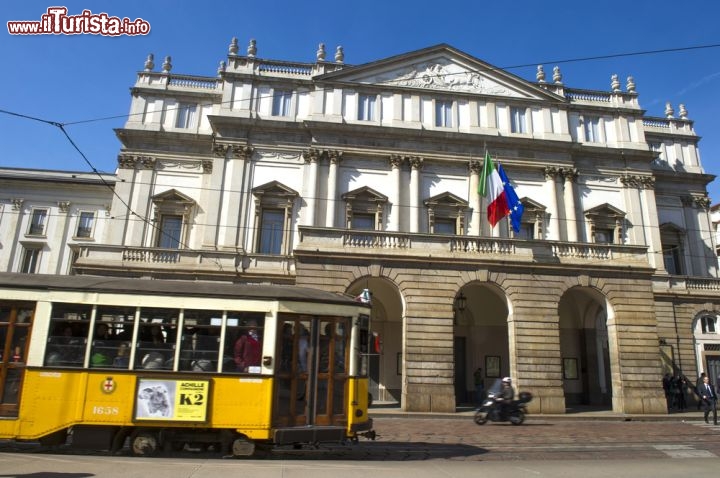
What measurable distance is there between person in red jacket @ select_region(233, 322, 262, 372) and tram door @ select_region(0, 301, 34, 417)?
3.99 m

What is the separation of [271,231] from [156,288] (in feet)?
58.0

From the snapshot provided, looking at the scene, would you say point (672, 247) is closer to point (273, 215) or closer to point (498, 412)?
point (498, 412)

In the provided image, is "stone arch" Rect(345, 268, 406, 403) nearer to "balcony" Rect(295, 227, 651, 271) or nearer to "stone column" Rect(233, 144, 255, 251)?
"balcony" Rect(295, 227, 651, 271)

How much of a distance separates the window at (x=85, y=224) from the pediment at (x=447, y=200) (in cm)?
2324

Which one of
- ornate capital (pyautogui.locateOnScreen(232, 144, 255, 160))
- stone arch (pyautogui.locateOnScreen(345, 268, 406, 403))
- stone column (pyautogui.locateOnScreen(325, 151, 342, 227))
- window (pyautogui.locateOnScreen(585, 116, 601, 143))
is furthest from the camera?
window (pyautogui.locateOnScreen(585, 116, 601, 143))

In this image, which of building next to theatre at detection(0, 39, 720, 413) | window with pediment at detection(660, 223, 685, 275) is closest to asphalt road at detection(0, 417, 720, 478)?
building next to theatre at detection(0, 39, 720, 413)

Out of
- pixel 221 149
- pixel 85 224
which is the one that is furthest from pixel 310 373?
pixel 85 224

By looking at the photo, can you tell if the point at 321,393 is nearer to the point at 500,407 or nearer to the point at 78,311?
the point at 78,311

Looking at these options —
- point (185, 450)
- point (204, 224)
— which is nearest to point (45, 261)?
point (204, 224)

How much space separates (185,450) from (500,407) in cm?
1085

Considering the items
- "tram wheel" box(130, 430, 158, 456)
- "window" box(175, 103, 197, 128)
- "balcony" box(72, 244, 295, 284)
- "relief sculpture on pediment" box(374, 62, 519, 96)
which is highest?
"relief sculpture on pediment" box(374, 62, 519, 96)

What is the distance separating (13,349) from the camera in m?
9.68

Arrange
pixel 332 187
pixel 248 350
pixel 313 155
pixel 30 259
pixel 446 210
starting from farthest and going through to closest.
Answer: pixel 30 259 < pixel 446 210 < pixel 313 155 < pixel 332 187 < pixel 248 350

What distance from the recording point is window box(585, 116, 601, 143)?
103 ft
